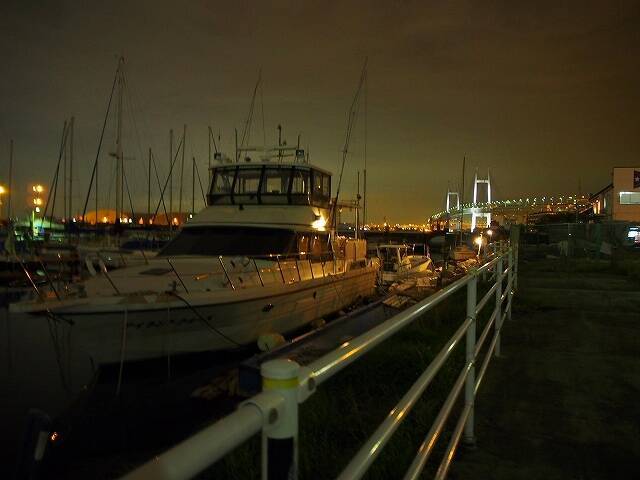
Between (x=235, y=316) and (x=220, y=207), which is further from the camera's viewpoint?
(x=220, y=207)

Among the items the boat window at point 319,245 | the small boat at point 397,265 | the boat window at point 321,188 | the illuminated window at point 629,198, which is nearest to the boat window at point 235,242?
the boat window at point 319,245

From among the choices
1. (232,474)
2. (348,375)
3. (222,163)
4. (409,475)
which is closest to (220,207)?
(222,163)

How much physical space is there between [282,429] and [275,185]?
43.9 ft

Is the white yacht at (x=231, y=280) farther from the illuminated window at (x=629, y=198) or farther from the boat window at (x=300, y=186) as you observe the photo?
the illuminated window at (x=629, y=198)

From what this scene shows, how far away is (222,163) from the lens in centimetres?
1476

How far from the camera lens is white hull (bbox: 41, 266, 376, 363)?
8.79 m

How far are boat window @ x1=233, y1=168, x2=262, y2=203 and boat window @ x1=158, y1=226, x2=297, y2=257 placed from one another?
1638mm

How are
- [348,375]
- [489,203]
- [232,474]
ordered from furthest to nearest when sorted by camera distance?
[489,203], [348,375], [232,474]

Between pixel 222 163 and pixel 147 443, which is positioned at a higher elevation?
pixel 222 163

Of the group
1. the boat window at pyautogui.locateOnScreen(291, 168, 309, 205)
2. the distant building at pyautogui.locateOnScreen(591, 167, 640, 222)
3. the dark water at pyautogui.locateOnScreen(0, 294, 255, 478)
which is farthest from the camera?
the distant building at pyautogui.locateOnScreen(591, 167, 640, 222)

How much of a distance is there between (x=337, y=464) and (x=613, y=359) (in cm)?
397

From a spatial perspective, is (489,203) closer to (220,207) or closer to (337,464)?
(220,207)

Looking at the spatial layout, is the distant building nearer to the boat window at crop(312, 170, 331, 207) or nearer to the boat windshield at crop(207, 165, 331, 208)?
the boat window at crop(312, 170, 331, 207)

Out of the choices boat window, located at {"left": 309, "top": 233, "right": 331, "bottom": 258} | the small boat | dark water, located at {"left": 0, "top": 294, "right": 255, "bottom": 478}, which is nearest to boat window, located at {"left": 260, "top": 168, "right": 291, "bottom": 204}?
boat window, located at {"left": 309, "top": 233, "right": 331, "bottom": 258}
